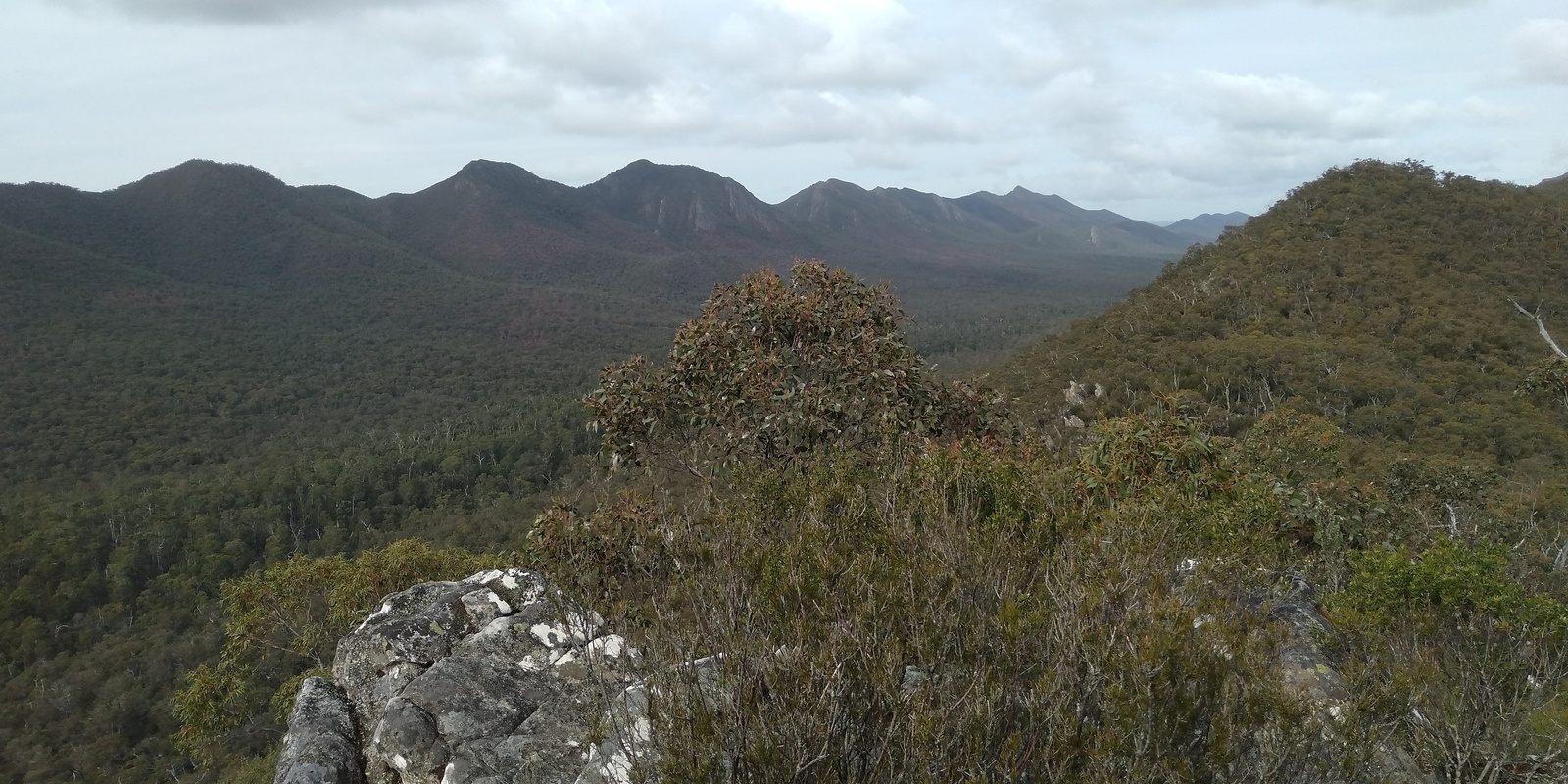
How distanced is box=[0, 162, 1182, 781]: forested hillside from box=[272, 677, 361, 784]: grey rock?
3517 centimetres

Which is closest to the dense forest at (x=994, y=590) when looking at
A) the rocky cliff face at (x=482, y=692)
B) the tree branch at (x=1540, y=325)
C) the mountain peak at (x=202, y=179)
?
the rocky cliff face at (x=482, y=692)

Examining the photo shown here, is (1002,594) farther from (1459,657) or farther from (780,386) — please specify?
(780,386)

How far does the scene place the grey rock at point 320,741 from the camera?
5613 mm

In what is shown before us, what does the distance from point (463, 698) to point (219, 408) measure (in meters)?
86.4

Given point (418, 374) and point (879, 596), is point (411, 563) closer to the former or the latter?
point (879, 596)

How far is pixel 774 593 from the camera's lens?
3.83m

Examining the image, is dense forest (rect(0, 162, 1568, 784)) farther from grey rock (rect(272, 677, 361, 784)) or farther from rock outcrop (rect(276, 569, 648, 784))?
grey rock (rect(272, 677, 361, 784))

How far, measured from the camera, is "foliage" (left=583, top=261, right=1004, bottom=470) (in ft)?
25.1

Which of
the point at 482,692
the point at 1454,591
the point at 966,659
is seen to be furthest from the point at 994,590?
the point at 1454,591

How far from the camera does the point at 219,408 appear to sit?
7562 cm

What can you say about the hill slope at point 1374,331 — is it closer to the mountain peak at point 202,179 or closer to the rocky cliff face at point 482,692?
the rocky cliff face at point 482,692

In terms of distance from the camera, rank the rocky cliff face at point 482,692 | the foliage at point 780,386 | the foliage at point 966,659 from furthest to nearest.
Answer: the foliage at point 780,386 < the rocky cliff face at point 482,692 < the foliage at point 966,659

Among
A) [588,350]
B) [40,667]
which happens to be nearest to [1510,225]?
[40,667]

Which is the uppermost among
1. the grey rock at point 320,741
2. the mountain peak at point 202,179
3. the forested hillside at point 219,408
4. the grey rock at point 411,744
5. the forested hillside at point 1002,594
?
the mountain peak at point 202,179
